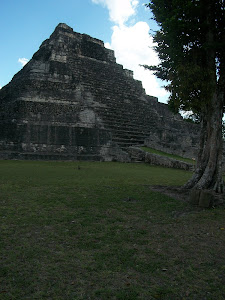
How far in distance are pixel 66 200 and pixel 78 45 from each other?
18512 mm

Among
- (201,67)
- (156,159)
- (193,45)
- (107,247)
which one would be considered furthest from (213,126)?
(156,159)

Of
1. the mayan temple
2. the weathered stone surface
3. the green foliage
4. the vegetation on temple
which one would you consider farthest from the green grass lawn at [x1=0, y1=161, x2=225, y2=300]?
the mayan temple

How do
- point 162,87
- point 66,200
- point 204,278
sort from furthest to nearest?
point 162,87 < point 66,200 < point 204,278

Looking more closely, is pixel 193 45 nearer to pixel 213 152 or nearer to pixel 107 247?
pixel 213 152

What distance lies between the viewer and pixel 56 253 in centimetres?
315

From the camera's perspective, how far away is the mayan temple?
13.6 m

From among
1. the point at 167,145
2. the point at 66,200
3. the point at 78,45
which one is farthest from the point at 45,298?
the point at 78,45

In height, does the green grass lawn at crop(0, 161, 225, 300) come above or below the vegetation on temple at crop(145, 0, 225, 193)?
below

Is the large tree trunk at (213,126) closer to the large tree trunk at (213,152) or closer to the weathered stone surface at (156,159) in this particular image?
the large tree trunk at (213,152)

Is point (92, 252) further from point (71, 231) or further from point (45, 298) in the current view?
point (45, 298)

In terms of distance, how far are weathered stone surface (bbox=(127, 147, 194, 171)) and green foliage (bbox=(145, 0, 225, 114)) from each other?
6.01 metres

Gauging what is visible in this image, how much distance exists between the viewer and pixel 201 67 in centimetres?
696

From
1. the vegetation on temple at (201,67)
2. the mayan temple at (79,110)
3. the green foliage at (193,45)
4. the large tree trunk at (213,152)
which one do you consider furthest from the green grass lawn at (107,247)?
the mayan temple at (79,110)

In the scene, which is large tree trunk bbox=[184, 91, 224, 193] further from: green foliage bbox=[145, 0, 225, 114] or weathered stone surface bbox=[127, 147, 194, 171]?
weathered stone surface bbox=[127, 147, 194, 171]
